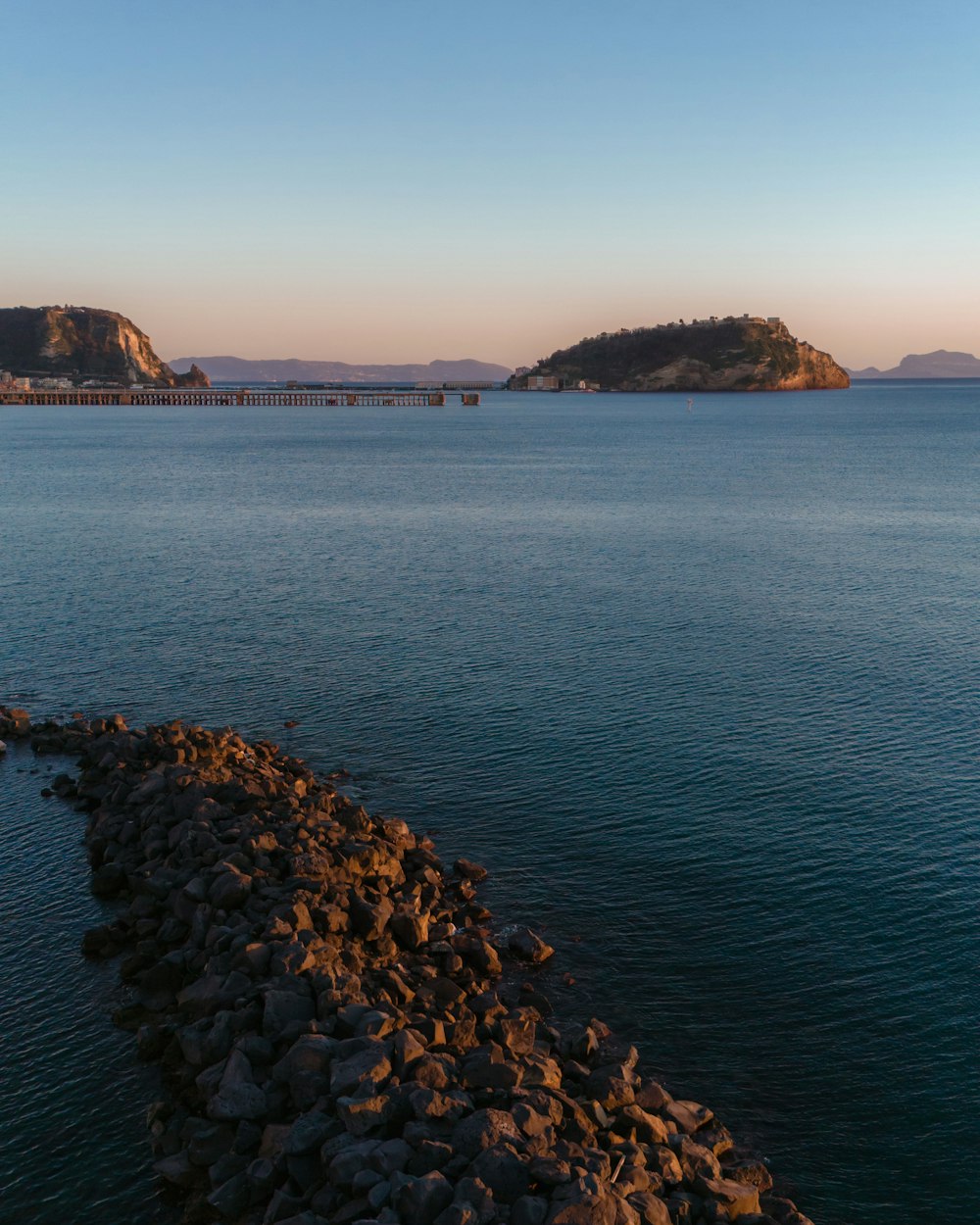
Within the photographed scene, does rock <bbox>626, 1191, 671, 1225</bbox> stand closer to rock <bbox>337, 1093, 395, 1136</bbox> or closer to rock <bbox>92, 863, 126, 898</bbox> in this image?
rock <bbox>337, 1093, 395, 1136</bbox>

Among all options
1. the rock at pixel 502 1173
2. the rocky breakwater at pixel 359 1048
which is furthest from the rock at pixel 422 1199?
the rock at pixel 502 1173

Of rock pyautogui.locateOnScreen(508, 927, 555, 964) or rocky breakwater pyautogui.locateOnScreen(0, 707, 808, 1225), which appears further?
rock pyautogui.locateOnScreen(508, 927, 555, 964)

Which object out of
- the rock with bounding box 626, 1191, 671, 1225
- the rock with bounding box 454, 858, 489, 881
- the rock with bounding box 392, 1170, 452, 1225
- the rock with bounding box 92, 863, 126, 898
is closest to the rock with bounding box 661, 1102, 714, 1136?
the rock with bounding box 626, 1191, 671, 1225

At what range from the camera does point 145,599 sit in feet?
Answer: 220

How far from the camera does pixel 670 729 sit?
43.2 meters

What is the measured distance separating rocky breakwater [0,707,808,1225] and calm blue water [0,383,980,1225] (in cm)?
204

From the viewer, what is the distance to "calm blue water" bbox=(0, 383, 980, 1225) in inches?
948

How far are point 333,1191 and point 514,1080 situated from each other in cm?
441

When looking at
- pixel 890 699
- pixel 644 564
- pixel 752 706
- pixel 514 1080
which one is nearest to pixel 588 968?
pixel 514 1080

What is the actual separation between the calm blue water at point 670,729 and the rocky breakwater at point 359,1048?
2.04 meters

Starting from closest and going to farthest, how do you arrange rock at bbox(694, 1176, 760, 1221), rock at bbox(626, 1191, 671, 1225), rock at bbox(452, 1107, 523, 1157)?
rock at bbox(626, 1191, 671, 1225)
rock at bbox(694, 1176, 760, 1221)
rock at bbox(452, 1107, 523, 1157)

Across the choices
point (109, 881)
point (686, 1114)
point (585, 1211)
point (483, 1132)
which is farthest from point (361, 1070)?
point (109, 881)

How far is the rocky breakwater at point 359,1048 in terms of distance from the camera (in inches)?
713

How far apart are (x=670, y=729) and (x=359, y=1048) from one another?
2457 centimetres
